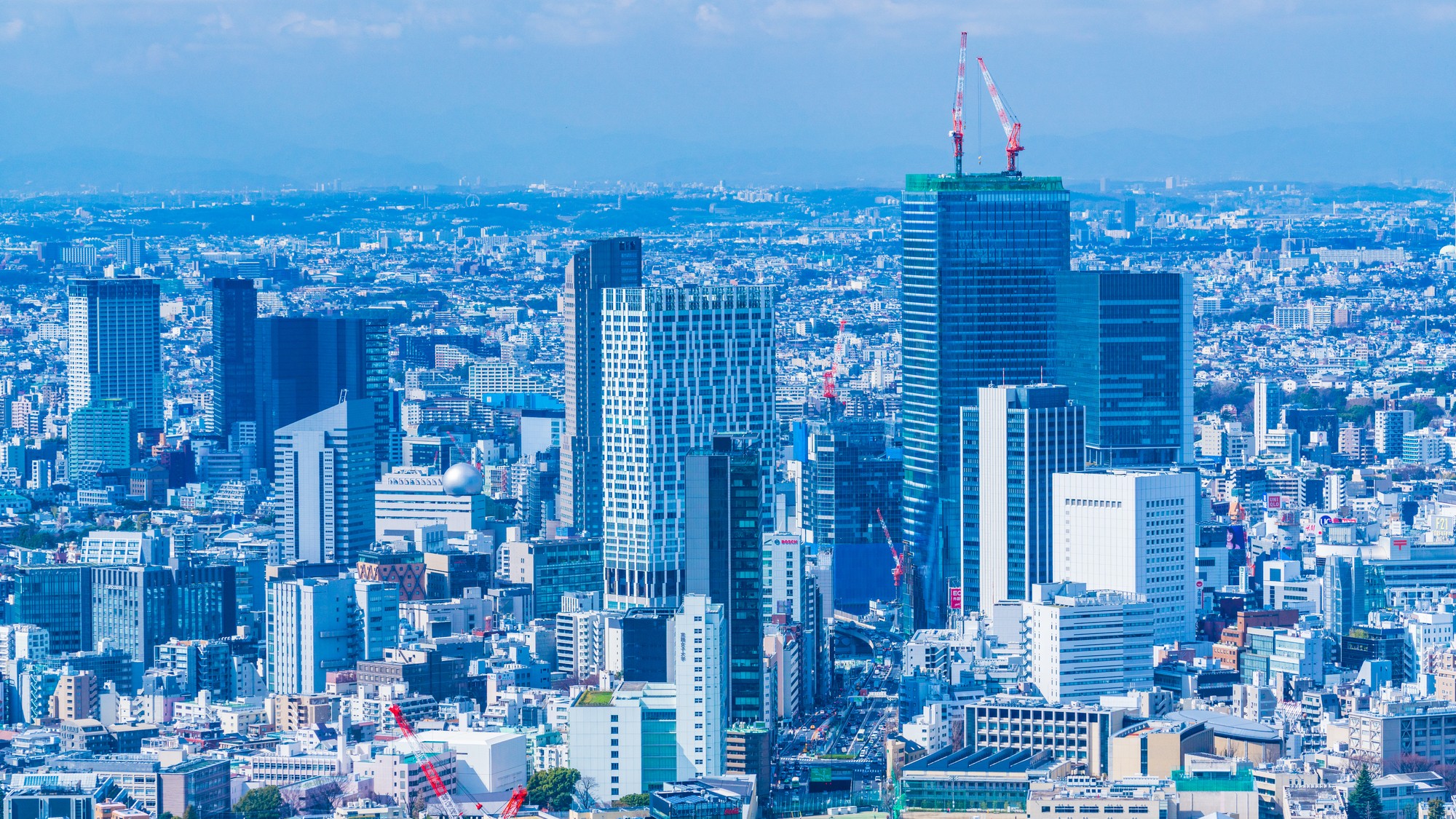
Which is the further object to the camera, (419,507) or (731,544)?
(419,507)

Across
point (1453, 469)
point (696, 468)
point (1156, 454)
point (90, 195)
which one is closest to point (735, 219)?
point (90, 195)

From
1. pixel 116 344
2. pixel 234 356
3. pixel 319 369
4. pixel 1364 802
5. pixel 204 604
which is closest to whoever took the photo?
pixel 1364 802

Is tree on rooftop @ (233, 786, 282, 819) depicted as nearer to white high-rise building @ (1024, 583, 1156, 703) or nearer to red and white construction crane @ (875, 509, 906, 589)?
white high-rise building @ (1024, 583, 1156, 703)

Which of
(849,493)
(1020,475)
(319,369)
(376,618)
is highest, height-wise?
(319,369)

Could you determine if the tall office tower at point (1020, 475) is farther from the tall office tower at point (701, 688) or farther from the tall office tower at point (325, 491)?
the tall office tower at point (325, 491)

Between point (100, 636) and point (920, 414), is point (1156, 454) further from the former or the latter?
point (100, 636)

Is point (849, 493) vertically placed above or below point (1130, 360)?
below

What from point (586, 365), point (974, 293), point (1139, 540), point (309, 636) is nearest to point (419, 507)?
point (586, 365)

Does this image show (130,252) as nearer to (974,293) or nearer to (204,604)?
(974,293)
